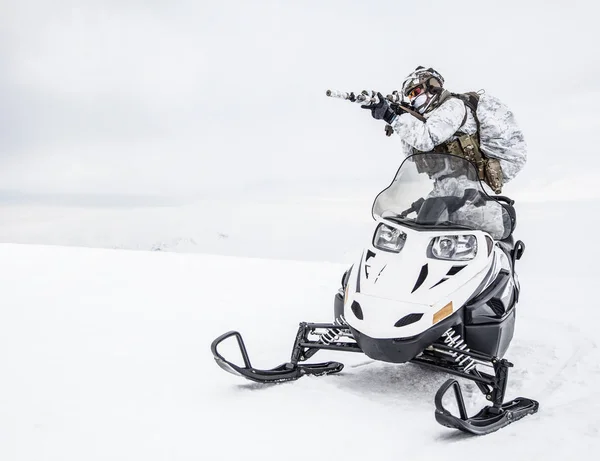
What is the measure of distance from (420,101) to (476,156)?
0.59 m

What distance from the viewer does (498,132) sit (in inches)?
175

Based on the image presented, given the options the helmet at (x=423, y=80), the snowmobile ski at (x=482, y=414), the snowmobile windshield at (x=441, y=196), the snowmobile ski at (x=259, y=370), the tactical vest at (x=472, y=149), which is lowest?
the snowmobile ski at (x=482, y=414)

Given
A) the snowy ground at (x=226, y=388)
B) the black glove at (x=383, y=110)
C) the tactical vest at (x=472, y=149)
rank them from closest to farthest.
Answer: the snowy ground at (x=226, y=388)
the black glove at (x=383, y=110)
the tactical vest at (x=472, y=149)

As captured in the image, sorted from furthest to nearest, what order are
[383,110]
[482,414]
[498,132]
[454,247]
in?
[498,132], [383,110], [454,247], [482,414]

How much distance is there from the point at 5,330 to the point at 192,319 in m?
1.81

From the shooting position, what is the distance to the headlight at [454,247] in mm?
3631

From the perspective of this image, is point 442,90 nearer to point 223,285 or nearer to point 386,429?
point 386,429

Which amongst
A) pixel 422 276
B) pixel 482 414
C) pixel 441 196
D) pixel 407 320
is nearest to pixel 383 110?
pixel 441 196

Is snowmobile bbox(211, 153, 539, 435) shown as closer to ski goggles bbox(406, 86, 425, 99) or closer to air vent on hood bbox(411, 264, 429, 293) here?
air vent on hood bbox(411, 264, 429, 293)

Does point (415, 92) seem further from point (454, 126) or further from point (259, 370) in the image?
point (259, 370)

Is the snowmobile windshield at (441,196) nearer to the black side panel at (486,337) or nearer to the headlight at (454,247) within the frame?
the headlight at (454,247)

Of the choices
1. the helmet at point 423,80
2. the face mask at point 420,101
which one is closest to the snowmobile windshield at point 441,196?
the face mask at point 420,101

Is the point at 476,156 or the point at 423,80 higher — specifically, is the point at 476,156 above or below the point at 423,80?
below

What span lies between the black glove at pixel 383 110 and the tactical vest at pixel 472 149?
0.37 m
